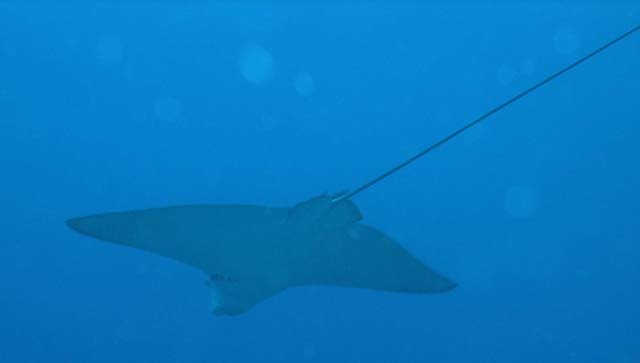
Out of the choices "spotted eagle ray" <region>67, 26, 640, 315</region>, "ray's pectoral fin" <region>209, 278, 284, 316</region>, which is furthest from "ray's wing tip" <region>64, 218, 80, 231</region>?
"ray's pectoral fin" <region>209, 278, 284, 316</region>

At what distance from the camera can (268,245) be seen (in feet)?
17.3

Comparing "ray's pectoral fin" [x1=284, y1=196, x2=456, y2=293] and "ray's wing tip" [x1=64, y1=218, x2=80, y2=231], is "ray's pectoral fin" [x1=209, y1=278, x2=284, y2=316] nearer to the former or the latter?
"ray's pectoral fin" [x1=284, y1=196, x2=456, y2=293]

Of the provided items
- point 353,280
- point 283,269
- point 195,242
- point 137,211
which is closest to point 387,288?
point 353,280

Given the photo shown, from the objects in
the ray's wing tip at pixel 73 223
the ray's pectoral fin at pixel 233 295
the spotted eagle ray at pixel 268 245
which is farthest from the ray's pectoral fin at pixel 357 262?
the ray's wing tip at pixel 73 223

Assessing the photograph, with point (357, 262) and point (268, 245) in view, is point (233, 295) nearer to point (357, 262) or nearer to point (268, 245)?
point (268, 245)

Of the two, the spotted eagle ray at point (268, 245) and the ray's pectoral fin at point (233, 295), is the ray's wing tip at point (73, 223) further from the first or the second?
the ray's pectoral fin at point (233, 295)

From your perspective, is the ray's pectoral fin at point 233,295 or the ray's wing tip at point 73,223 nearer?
the ray's wing tip at point 73,223

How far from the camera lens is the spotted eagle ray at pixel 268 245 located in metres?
4.92

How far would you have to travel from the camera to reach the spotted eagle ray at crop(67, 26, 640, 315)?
4.92 meters

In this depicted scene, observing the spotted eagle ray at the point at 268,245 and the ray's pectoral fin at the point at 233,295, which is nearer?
the spotted eagle ray at the point at 268,245

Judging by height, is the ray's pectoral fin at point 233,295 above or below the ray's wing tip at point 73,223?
below

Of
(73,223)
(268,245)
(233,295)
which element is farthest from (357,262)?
(73,223)

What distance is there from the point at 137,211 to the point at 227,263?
819 mm

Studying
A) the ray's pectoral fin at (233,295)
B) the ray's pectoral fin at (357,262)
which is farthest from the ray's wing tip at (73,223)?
the ray's pectoral fin at (357,262)
